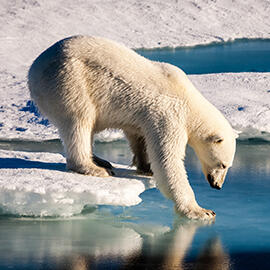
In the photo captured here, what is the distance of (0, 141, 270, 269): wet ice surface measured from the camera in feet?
15.7

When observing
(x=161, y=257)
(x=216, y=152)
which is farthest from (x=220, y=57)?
(x=161, y=257)

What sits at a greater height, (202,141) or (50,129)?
(202,141)

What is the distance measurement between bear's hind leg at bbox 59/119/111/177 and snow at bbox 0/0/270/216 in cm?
16

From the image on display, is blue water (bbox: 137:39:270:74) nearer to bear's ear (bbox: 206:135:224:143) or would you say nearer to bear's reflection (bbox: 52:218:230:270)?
bear's ear (bbox: 206:135:224:143)

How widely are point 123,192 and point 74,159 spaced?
2.42ft

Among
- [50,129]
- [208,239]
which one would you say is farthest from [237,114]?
[208,239]

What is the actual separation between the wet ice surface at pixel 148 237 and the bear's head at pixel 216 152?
406 mm

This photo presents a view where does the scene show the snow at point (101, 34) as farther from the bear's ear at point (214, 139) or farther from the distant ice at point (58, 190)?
the bear's ear at point (214, 139)

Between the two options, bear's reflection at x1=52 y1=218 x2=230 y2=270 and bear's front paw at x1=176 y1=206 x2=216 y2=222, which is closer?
bear's reflection at x1=52 y1=218 x2=230 y2=270

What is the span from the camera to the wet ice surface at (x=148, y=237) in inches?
189

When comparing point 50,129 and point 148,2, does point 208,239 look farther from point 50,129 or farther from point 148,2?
point 148,2

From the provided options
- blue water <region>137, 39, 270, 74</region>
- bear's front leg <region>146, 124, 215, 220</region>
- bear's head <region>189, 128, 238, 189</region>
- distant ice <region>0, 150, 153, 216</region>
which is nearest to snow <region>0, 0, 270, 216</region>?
distant ice <region>0, 150, 153, 216</region>

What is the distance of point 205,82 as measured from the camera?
11102mm

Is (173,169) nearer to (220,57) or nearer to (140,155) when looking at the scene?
(140,155)
